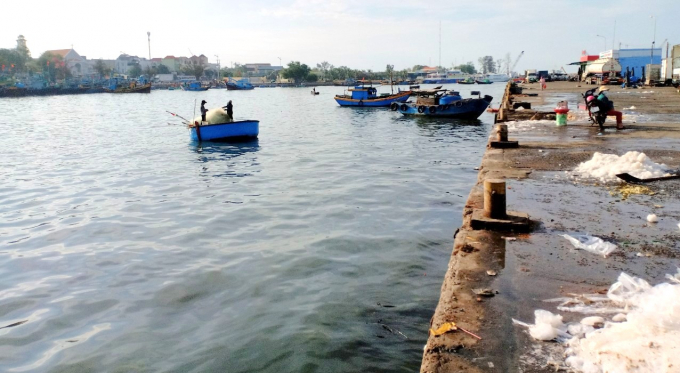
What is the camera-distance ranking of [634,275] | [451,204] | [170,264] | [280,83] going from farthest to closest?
[280,83]
[451,204]
[170,264]
[634,275]

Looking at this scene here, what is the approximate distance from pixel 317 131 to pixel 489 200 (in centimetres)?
2448

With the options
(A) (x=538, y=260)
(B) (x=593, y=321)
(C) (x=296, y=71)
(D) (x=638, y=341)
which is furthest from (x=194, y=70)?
(D) (x=638, y=341)

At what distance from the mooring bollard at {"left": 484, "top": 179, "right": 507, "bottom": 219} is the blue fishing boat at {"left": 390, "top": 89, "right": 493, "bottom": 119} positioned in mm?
28877

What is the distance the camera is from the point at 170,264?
7.68 metres

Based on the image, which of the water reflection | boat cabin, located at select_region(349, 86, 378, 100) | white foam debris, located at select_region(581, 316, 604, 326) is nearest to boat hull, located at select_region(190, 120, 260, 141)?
the water reflection

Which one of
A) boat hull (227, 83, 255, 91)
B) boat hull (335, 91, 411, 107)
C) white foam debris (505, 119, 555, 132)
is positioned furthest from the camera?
boat hull (227, 83, 255, 91)

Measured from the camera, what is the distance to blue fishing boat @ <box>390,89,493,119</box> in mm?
32938

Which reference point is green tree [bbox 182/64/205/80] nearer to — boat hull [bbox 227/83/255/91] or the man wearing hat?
boat hull [bbox 227/83/255/91]

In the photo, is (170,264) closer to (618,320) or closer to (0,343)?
(0,343)

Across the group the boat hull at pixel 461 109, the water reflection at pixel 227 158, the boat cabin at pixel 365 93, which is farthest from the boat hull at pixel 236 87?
the water reflection at pixel 227 158

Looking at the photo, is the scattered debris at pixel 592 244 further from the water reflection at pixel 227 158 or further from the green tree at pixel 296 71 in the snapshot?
the green tree at pixel 296 71

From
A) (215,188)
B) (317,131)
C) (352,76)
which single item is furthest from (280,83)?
(215,188)

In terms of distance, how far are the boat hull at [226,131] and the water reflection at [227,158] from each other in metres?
0.31

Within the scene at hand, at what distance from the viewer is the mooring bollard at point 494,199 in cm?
493
